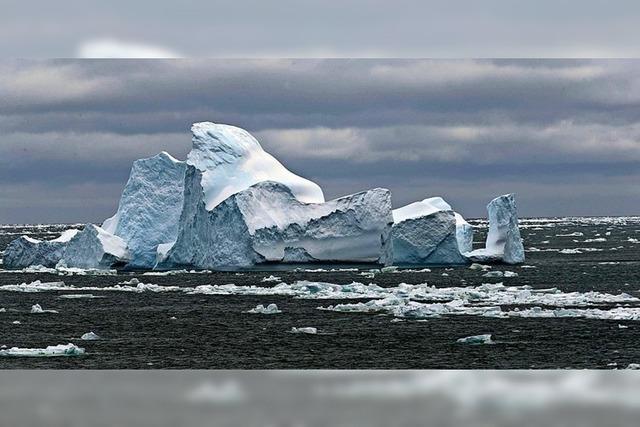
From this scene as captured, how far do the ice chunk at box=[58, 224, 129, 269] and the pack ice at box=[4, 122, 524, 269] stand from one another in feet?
0.11

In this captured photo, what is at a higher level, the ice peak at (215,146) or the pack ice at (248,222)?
the ice peak at (215,146)

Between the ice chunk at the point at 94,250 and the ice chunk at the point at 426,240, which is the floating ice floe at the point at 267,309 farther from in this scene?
the ice chunk at the point at 94,250

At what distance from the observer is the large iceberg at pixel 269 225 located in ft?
88.0

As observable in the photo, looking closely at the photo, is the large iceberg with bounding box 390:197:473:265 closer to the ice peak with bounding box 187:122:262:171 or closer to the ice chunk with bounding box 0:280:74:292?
the ice peak with bounding box 187:122:262:171

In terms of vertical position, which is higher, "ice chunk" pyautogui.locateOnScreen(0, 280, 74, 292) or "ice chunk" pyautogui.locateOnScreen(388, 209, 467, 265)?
"ice chunk" pyautogui.locateOnScreen(388, 209, 467, 265)

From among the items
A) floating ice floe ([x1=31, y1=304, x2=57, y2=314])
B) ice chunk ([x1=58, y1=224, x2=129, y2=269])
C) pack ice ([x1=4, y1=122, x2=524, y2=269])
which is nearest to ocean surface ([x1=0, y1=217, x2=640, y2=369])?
floating ice floe ([x1=31, y1=304, x2=57, y2=314])

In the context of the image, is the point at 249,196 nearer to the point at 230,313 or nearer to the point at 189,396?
the point at 230,313

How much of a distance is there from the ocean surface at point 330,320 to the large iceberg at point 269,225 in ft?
2.12


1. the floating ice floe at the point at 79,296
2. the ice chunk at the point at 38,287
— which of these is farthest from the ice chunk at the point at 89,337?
the ice chunk at the point at 38,287

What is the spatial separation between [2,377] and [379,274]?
21.0m

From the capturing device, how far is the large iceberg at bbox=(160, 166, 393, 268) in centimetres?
2681

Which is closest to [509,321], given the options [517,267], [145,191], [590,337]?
[590,337]

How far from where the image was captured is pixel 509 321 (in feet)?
55.4

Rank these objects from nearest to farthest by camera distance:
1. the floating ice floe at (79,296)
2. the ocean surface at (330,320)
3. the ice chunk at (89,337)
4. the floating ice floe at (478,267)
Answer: the ocean surface at (330,320)
the ice chunk at (89,337)
the floating ice floe at (79,296)
the floating ice floe at (478,267)
